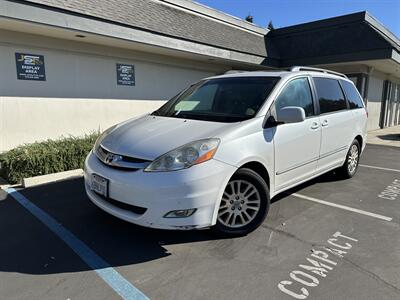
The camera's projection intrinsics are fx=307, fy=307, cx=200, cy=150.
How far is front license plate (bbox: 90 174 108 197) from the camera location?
307 centimetres

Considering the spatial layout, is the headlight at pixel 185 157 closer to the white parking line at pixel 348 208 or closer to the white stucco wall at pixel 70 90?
the white parking line at pixel 348 208

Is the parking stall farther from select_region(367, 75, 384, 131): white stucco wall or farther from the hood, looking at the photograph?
select_region(367, 75, 384, 131): white stucco wall

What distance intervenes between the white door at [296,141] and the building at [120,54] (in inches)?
186

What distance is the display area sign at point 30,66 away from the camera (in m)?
6.69

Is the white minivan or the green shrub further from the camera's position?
the green shrub

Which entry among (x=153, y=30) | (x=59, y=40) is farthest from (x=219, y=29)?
(x=59, y=40)

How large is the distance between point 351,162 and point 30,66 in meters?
7.02

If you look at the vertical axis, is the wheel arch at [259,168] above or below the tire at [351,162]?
→ above

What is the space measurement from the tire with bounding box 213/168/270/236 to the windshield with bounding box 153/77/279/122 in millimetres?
692

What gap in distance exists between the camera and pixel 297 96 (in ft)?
13.4

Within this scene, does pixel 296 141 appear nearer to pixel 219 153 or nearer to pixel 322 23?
pixel 219 153

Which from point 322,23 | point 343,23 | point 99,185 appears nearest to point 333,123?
point 99,185

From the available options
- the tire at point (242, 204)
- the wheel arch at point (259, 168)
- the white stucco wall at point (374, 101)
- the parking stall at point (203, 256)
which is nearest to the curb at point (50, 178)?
the parking stall at point (203, 256)

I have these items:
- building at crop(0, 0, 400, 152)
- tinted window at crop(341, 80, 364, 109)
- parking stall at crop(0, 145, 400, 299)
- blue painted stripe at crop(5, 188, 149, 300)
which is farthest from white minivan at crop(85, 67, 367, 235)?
building at crop(0, 0, 400, 152)
